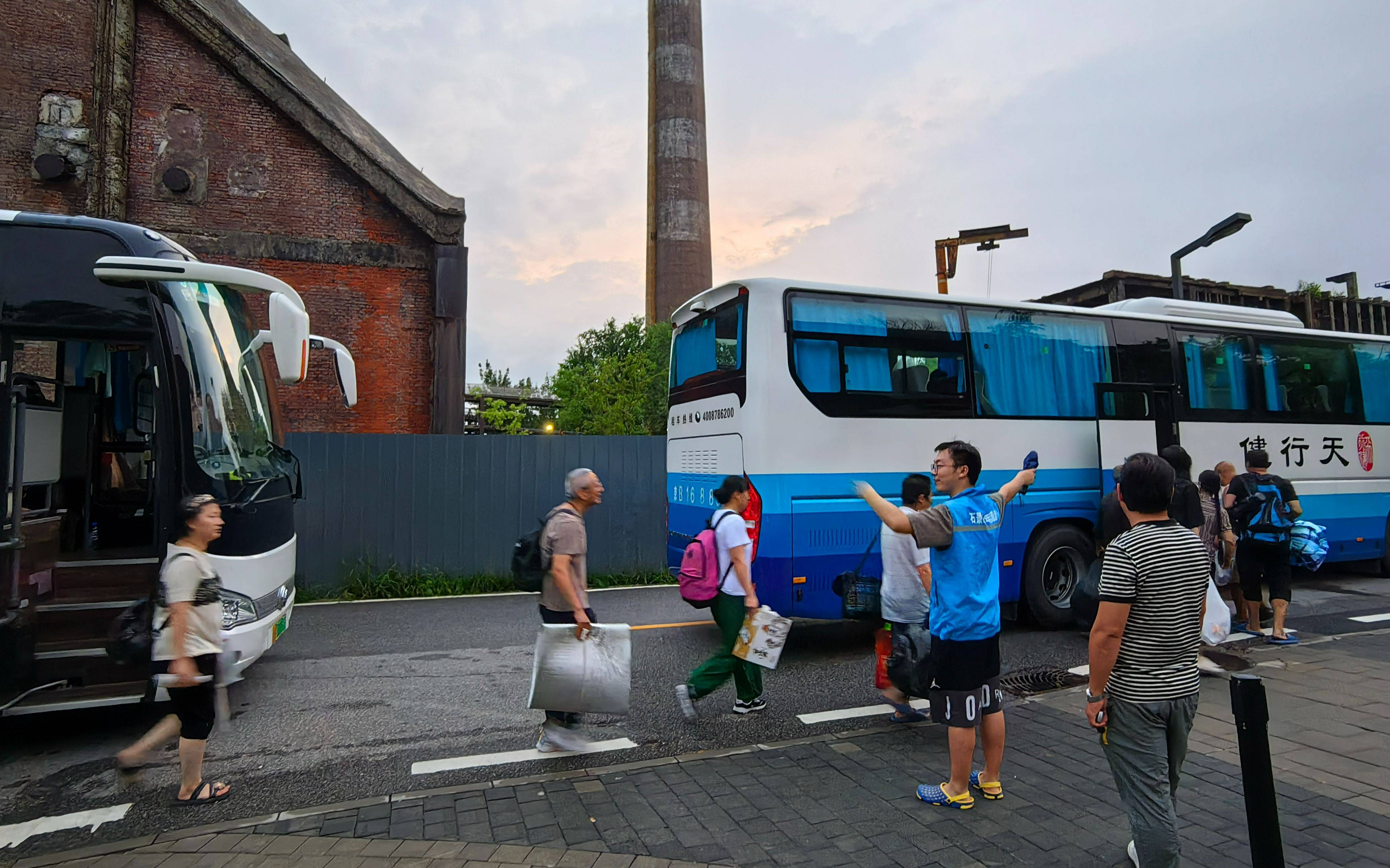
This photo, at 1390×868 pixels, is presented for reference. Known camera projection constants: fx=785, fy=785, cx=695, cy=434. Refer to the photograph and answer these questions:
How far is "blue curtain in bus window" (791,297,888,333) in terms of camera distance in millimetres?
6941

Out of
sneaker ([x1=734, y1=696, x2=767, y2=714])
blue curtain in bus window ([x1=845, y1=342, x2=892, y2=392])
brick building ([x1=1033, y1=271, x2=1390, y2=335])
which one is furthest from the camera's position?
brick building ([x1=1033, y1=271, x2=1390, y2=335])

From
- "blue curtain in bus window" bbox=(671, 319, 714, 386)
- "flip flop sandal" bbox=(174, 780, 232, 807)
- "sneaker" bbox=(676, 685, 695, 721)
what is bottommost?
"flip flop sandal" bbox=(174, 780, 232, 807)

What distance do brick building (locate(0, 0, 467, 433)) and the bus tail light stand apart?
1138 centimetres

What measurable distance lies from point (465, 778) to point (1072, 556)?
21.4 ft

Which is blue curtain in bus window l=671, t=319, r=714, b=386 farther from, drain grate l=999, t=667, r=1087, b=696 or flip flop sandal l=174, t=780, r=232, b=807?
flip flop sandal l=174, t=780, r=232, b=807

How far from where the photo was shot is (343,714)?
550 cm

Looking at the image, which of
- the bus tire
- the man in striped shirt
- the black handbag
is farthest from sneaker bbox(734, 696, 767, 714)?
the bus tire

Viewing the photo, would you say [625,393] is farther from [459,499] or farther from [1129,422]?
[1129,422]

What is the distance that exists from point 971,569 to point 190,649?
13.0 ft

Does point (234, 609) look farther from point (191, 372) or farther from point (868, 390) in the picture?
point (868, 390)

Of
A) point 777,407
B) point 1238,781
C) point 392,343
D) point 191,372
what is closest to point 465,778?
point 191,372

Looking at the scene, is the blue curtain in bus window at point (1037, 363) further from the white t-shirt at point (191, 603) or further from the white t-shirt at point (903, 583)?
the white t-shirt at point (191, 603)

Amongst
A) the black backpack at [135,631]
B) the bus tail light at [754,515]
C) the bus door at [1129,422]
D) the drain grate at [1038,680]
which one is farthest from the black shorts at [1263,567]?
the black backpack at [135,631]

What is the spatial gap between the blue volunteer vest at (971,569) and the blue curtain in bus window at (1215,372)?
6.36 meters
